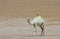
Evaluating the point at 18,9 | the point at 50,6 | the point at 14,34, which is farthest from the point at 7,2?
the point at 14,34

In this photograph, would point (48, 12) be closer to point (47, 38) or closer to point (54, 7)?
point (54, 7)

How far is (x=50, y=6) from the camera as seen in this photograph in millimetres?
16891

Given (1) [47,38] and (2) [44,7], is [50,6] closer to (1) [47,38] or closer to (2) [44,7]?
(2) [44,7]

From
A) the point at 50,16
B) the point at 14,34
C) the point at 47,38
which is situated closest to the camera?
the point at 47,38

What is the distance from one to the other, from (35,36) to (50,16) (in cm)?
764

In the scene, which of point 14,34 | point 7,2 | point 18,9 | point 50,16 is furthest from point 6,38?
point 7,2

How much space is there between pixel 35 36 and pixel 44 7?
8.90 m

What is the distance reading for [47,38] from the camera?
7613 mm

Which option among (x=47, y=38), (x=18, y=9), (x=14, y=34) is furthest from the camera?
(x=18, y=9)

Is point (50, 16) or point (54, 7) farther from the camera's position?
point (54, 7)

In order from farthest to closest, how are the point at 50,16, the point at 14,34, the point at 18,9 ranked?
the point at 18,9
the point at 50,16
the point at 14,34

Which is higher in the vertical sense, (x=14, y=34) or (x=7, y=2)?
(x=7, y=2)

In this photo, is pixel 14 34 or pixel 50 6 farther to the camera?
pixel 50 6

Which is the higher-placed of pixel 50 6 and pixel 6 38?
pixel 50 6
